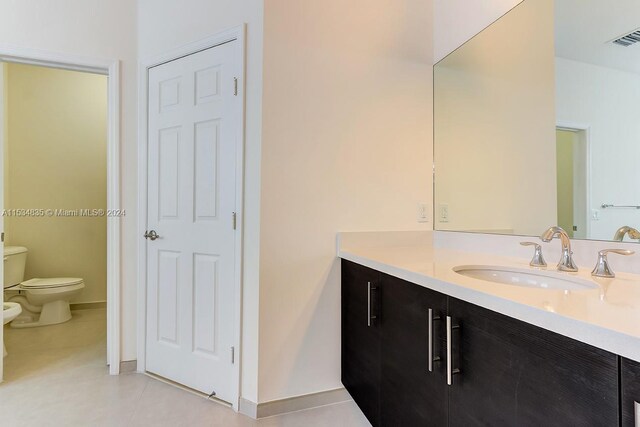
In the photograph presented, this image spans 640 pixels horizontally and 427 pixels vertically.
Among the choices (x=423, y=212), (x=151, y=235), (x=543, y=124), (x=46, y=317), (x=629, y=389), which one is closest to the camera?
(x=629, y=389)

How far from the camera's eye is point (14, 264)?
2.91m

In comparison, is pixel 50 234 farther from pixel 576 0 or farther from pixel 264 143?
pixel 576 0

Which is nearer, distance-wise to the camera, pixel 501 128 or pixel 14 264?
pixel 501 128

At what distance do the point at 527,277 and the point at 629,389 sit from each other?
758 mm

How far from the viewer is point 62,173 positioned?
3318mm

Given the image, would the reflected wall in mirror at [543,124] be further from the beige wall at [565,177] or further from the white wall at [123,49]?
the white wall at [123,49]

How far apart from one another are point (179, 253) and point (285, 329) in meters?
0.80

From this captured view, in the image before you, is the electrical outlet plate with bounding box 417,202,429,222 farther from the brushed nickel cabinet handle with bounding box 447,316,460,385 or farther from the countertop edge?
the brushed nickel cabinet handle with bounding box 447,316,460,385

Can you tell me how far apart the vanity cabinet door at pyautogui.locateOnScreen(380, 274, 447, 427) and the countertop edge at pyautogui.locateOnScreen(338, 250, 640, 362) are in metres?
0.06

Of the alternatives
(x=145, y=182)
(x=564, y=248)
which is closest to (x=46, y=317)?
(x=145, y=182)

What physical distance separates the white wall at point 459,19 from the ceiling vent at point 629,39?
590 mm

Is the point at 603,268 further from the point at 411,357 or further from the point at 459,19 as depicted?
the point at 459,19

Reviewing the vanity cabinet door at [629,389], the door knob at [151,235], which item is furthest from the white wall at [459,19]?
the door knob at [151,235]

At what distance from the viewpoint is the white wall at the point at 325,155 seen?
167cm
